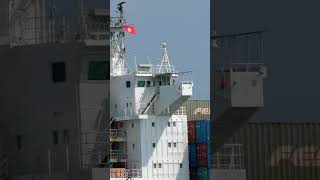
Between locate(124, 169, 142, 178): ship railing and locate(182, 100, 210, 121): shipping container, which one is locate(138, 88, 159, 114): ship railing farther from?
locate(124, 169, 142, 178): ship railing

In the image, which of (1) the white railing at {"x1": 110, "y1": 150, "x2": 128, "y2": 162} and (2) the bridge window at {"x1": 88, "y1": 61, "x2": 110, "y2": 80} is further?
(1) the white railing at {"x1": 110, "y1": 150, "x2": 128, "y2": 162}

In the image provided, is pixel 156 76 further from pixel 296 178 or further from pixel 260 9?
pixel 260 9

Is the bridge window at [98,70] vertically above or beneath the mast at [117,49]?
beneath

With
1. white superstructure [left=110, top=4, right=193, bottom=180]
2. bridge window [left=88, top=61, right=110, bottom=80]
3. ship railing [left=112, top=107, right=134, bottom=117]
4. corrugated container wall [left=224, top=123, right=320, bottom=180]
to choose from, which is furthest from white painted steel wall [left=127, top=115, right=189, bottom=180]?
bridge window [left=88, top=61, right=110, bottom=80]

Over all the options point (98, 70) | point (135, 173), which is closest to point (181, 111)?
point (135, 173)

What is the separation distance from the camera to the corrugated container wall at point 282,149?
626cm

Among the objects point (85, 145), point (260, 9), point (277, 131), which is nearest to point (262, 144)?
point (277, 131)

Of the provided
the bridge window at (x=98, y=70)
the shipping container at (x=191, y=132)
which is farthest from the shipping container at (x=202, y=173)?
the bridge window at (x=98, y=70)

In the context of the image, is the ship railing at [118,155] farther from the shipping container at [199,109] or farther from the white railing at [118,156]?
the shipping container at [199,109]

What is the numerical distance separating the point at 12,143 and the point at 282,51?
252cm

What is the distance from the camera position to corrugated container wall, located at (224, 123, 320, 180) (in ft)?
20.5

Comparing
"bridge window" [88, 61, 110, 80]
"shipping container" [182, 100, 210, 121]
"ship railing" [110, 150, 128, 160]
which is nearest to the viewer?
"bridge window" [88, 61, 110, 80]

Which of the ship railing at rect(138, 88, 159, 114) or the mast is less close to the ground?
the mast

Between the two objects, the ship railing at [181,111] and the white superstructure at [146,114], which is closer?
the white superstructure at [146,114]
